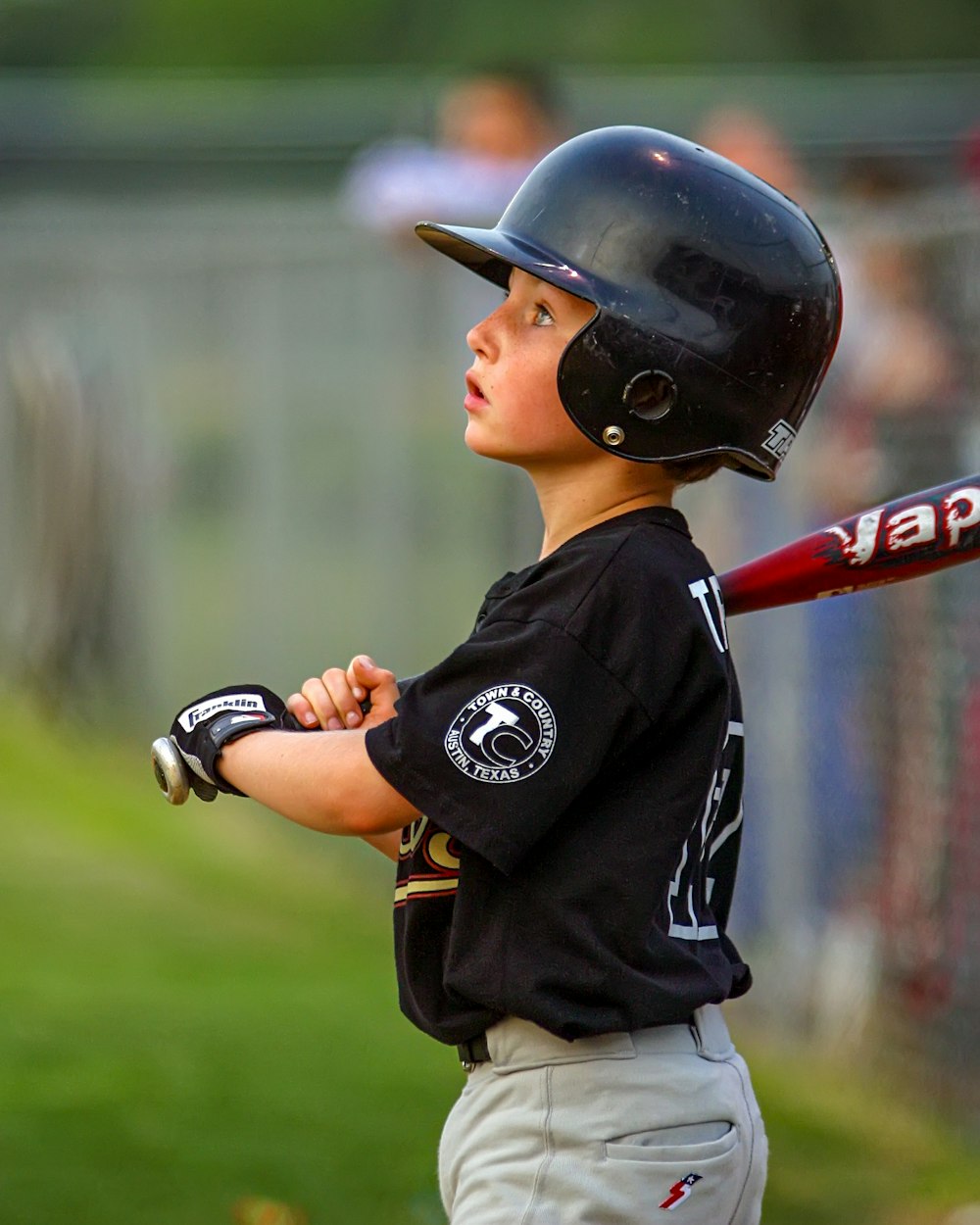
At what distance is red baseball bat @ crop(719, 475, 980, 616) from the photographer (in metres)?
3.01

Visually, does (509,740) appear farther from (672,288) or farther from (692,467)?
(672,288)

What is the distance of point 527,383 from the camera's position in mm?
2758

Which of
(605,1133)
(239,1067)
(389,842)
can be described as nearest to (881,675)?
(239,1067)

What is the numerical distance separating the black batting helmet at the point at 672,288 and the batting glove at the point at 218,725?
1.85 ft

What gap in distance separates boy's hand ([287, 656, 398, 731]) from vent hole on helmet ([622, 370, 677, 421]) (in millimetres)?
503

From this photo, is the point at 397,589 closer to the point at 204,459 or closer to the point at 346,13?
the point at 204,459

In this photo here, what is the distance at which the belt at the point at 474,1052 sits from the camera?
275 centimetres

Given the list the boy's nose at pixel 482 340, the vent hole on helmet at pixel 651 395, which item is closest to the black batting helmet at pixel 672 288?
the vent hole on helmet at pixel 651 395

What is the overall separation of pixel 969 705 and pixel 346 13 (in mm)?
31876

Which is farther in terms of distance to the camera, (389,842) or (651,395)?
(389,842)

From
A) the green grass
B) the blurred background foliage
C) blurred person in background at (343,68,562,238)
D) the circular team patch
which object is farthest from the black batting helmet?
the blurred background foliage

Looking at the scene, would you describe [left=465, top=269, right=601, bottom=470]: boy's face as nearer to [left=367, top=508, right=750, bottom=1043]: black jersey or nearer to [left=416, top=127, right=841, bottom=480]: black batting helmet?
[left=416, top=127, right=841, bottom=480]: black batting helmet

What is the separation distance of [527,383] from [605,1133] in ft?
3.20

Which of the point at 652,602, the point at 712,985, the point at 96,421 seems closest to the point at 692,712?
the point at 652,602
